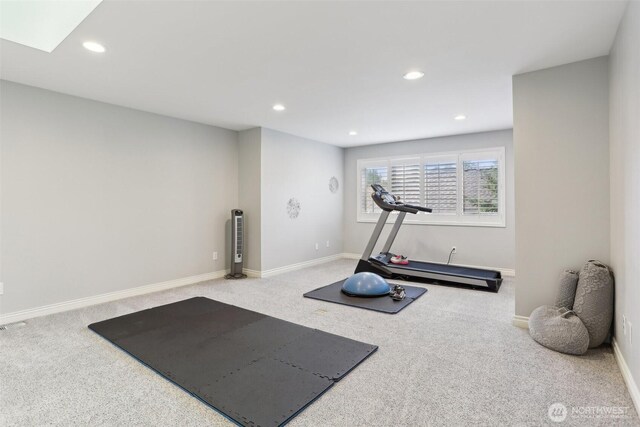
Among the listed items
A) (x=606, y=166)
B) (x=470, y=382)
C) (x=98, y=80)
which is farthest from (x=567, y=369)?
(x=98, y=80)

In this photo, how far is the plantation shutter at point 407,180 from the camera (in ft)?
21.1

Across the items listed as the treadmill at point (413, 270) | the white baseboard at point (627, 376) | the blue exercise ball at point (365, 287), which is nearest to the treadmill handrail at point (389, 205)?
the treadmill at point (413, 270)

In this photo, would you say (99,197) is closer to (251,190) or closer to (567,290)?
(251,190)

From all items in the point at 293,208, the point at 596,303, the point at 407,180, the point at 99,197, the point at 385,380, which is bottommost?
the point at 385,380

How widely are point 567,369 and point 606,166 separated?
1.65m

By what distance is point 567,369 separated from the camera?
2326mm

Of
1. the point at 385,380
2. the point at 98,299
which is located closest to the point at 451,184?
the point at 385,380

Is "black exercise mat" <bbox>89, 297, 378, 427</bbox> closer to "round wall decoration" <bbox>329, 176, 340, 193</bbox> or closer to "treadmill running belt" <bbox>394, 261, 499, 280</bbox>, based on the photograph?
"treadmill running belt" <bbox>394, 261, 499, 280</bbox>

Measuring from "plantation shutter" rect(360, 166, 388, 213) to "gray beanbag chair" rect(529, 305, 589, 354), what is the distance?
4.25 metres

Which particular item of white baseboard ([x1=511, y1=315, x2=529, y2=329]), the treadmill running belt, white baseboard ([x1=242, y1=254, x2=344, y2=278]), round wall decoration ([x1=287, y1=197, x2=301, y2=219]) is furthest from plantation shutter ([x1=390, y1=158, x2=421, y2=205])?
white baseboard ([x1=511, y1=315, x2=529, y2=329])

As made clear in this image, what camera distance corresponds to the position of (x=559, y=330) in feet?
8.51

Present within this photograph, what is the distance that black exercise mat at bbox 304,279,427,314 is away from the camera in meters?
3.75

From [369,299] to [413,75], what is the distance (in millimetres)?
2547

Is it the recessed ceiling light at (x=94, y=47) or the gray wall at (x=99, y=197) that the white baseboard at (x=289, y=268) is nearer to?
the gray wall at (x=99, y=197)
